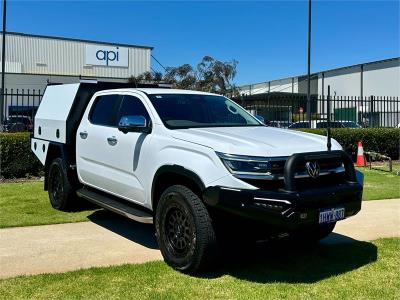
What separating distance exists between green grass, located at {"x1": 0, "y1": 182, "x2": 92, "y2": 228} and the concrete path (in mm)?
237

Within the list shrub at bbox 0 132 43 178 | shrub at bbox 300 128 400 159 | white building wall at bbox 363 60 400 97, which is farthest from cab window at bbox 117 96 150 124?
white building wall at bbox 363 60 400 97

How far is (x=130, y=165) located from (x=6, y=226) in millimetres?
2298

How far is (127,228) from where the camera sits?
6926 millimetres

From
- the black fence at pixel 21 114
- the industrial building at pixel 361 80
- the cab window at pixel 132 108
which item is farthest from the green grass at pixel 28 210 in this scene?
the industrial building at pixel 361 80

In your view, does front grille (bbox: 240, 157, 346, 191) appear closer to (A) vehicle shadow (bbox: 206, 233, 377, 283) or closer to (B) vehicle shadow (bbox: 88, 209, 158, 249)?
(A) vehicle shadow (bbox: 206, 233, 377, 283)

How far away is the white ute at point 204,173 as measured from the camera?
4473 mm

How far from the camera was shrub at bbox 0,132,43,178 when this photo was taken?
1175 cm

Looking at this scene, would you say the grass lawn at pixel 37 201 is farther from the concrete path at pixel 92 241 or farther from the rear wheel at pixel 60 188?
the concrete path at pixel 92 241

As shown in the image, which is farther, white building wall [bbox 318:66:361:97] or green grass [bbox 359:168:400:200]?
white building wall [bbox 318:66:361:97]

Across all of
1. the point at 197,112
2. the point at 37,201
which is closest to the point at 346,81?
the point at 37,201

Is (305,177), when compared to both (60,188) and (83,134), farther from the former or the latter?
(60,188)

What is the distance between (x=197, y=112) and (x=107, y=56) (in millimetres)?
41178

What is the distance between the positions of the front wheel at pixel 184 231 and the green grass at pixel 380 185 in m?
5.41

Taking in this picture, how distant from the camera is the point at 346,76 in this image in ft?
152
